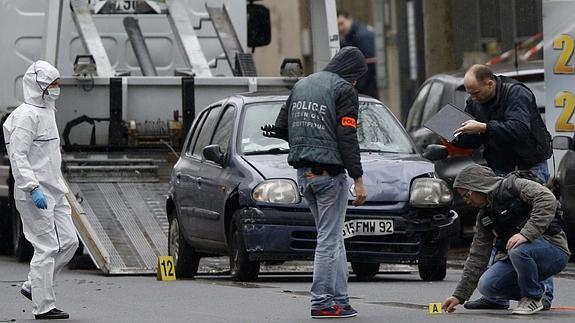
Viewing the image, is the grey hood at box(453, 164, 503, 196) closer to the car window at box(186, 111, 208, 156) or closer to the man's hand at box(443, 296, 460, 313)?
the man's hand at box(443, 296, 460, 313)

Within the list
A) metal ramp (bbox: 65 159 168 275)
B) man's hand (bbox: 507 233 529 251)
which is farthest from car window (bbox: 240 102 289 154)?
man's hand (bbox: 507 233 529 251)

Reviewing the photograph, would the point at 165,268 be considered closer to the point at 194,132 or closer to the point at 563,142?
the point at 194,132

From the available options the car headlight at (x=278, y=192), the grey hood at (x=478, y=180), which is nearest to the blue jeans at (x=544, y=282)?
the grey hood at (x=478, y=180)

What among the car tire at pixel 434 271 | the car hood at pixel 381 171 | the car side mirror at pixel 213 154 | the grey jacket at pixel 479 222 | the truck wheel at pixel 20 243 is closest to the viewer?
the grey jacket at pixel 479 222

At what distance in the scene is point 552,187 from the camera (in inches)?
647

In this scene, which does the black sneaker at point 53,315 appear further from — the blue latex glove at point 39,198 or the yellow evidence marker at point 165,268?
the yellow evidence marker at point 165,268

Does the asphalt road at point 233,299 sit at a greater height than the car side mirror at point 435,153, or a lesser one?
lesser

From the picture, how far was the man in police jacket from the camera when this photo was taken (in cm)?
1141

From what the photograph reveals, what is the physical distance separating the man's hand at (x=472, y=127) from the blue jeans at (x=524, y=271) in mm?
824

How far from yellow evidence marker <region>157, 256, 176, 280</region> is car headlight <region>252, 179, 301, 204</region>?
137cm

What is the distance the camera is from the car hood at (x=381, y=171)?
1435 centimetres

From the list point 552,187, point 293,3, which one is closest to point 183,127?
point 552,187

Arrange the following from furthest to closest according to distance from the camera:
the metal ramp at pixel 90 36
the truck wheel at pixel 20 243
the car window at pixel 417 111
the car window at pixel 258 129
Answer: the car window at pixel 417 111
the metal ramp at pixel 90 36
the truck wheel at pixel 20 243
the car window at pixel 258 129

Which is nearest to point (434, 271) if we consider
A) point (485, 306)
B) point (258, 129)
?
point (258, 129)
